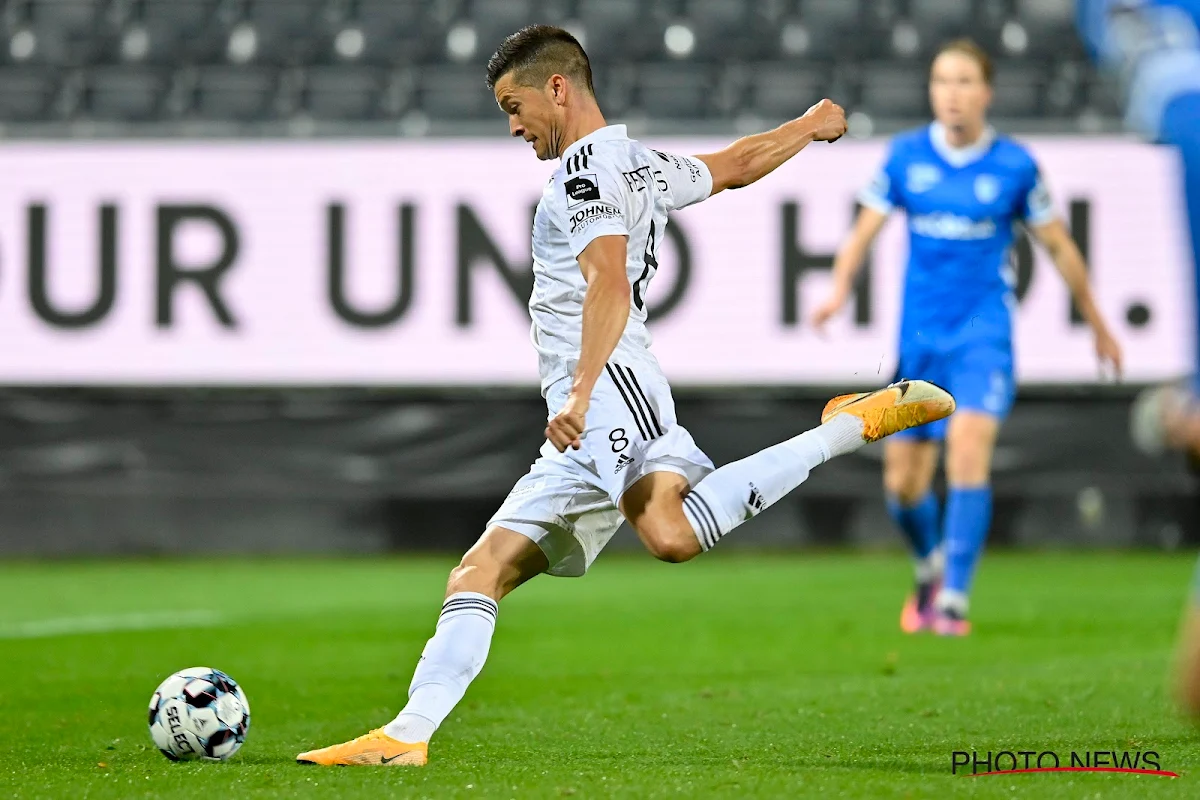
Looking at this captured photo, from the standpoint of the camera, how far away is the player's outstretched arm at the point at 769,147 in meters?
4.79

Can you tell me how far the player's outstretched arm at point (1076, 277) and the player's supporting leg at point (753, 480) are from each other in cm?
273

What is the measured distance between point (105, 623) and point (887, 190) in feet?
13.6

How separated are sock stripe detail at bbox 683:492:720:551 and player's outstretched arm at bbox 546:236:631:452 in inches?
15.2

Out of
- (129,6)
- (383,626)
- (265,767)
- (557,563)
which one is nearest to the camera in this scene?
(265,767)

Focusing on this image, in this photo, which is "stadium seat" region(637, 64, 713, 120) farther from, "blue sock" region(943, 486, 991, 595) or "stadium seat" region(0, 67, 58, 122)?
"blue sock" region(943, 486, 991, 595)

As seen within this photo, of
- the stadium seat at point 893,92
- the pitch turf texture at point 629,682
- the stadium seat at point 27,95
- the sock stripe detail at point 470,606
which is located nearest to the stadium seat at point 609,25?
the stadium seat at point 893,92

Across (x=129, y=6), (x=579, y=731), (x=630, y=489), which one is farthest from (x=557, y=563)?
(x=129, y=6)

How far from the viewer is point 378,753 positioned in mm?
4047

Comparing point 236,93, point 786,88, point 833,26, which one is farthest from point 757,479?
point 833,26

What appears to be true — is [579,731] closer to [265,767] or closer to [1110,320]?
[265,767]

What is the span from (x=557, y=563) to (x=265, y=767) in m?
0.87

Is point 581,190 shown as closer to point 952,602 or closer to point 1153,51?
point 1153,51

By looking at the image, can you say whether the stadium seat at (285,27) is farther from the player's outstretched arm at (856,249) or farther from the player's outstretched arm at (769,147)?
the player's outstretched arm at (769,147)

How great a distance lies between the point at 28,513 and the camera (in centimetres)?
1210
